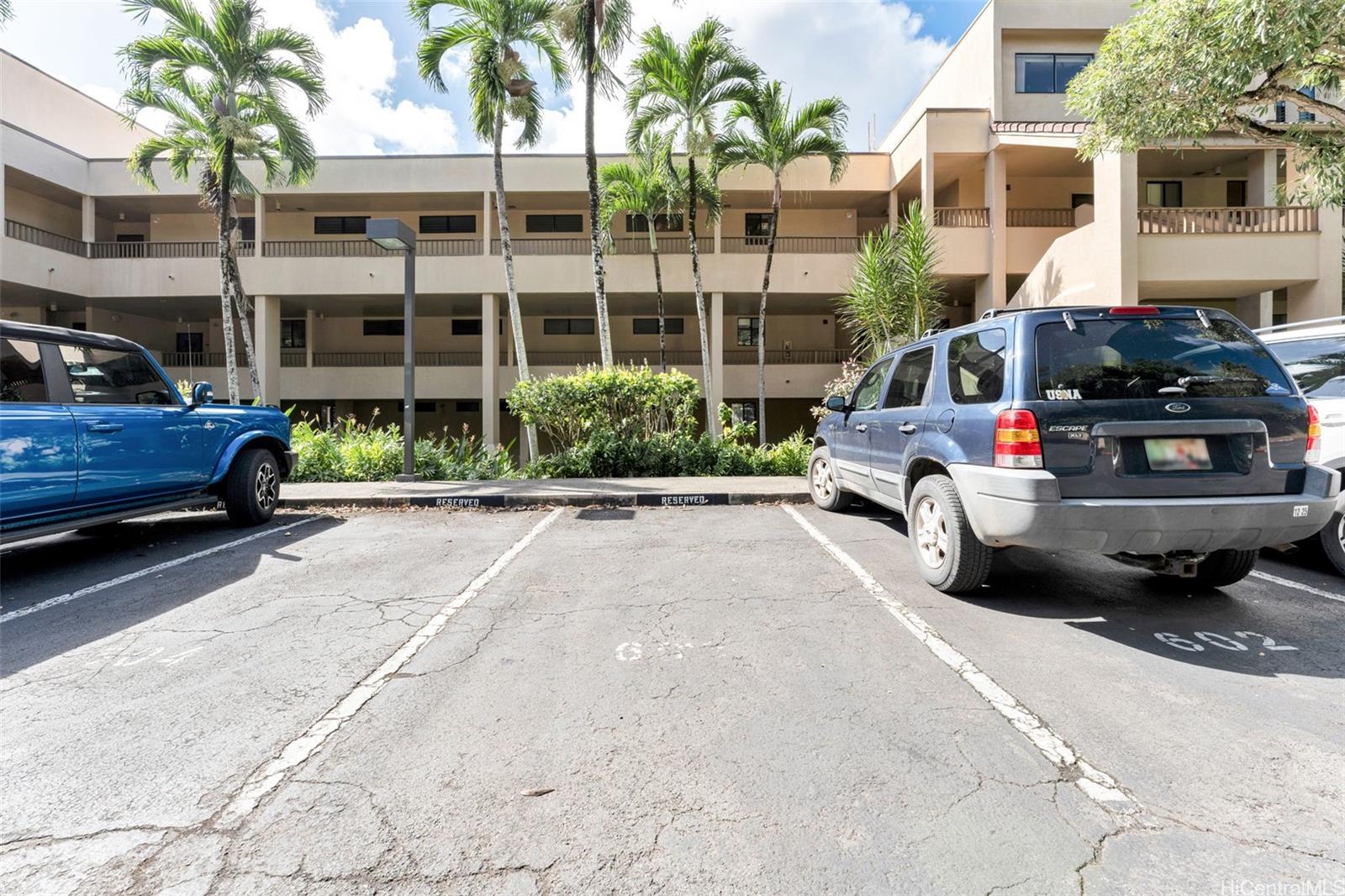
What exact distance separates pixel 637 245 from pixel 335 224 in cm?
1212

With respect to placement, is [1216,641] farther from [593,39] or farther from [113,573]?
[593,39]

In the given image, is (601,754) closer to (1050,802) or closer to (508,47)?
(1050,802)

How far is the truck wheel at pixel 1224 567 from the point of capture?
429cm

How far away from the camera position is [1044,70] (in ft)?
58.0

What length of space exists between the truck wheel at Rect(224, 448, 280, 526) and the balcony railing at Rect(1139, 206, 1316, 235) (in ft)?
52.9

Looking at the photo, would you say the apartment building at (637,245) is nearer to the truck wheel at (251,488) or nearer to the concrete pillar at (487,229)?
Answer: the concrete pillar at (487,229)

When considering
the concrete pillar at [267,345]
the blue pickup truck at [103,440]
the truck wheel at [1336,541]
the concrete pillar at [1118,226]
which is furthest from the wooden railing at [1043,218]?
the concrete pillar at [267,345]

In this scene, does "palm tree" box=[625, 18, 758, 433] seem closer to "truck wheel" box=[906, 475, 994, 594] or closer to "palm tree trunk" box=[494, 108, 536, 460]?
"palm tree trunk" box=[494, 108, 536, 460]

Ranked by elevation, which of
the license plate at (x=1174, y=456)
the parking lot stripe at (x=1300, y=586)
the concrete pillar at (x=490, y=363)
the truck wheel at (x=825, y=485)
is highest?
the concrete pillar at (x=490, y=363)

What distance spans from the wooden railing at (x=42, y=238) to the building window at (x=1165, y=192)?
33.1 m

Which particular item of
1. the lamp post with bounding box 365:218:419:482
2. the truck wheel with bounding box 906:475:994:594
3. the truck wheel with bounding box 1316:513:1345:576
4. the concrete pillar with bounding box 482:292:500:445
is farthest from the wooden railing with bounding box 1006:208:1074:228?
the truck wheel with bounding box 906:475:994:594

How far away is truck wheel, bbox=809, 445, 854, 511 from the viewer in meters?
7.45

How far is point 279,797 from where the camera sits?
219cm

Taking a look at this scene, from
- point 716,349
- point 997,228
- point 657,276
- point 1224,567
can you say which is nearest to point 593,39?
point 657,276
